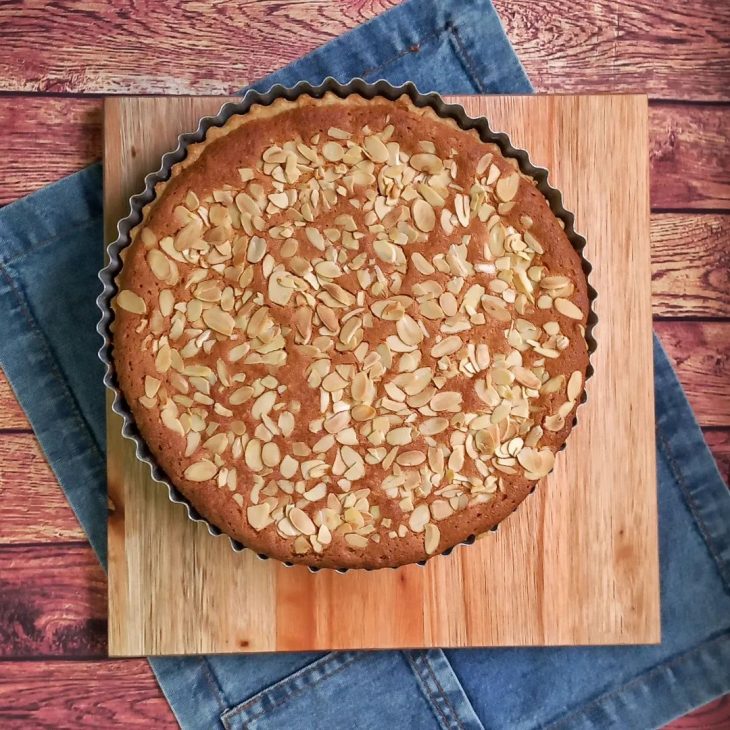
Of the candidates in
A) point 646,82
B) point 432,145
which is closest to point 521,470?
point 432,145

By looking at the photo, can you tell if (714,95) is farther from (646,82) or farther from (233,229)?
(233,229)

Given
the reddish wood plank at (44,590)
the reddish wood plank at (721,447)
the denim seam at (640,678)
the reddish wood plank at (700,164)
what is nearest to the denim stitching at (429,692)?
the denim seam at (640,678)

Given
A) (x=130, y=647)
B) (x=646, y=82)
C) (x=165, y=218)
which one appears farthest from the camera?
(x=646, y=82)

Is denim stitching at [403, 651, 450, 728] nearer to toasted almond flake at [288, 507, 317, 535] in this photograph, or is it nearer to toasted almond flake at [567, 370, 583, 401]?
toasted almond flake at [288, 507, 317, 535]

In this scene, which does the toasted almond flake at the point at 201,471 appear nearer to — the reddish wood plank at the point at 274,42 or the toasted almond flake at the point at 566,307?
the toasted almond flake at the point at 566,307

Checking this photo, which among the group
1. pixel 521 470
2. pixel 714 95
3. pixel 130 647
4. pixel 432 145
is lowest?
pixel 130 647

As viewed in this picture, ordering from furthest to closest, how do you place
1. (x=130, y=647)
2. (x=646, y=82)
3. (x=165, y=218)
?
1. (x=646, y=82)
2. (x=130, y=647)
3. (x=165, y=218)

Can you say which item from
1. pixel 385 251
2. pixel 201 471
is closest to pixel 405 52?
pixel 385 251

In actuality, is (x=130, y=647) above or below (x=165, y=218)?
below
